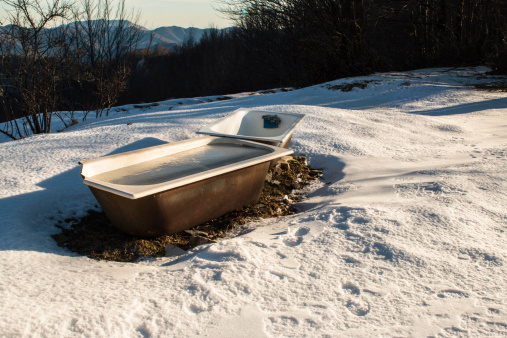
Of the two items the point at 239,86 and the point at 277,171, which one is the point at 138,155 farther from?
the point at 239,86

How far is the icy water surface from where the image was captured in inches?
91.4

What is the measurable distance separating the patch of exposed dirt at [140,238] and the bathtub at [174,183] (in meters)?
0.06

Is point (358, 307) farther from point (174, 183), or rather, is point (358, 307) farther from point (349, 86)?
point (349, 86)

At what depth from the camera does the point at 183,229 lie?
232 cm

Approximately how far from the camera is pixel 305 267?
177 cm

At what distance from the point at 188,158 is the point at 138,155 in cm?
35

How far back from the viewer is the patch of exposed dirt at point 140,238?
212 centimetres

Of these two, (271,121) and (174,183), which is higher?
(271,121)

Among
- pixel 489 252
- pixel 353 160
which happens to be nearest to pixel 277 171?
pixel 353 160

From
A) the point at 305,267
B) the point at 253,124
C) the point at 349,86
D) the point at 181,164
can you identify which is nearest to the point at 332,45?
the point at 349,86

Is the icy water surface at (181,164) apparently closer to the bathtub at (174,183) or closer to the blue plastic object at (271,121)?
the bathtub at (174,183)

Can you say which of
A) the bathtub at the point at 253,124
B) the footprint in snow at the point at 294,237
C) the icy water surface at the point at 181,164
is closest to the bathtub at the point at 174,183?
the icy water surface at the point at 181,164

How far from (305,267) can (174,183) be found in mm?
821

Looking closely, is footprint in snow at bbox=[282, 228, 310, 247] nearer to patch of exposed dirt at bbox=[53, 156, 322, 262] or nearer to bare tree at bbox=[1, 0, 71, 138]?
patch of exposed dirt at bbox=[53, 156, 322, 262]
